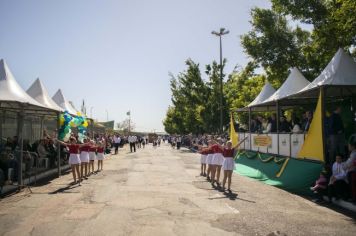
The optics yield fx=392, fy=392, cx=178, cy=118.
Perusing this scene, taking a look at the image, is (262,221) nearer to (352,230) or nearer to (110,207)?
(352,230)

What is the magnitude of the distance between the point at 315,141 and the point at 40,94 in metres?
12.9

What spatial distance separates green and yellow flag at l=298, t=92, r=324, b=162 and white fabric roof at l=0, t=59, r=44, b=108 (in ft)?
32.3

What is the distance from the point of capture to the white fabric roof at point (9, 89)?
13.3 meters

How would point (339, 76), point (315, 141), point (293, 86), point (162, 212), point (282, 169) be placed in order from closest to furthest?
1. point (162, 212)
2. point (315, 141)
3. point (339, 76)
4. point (282, 169)
5. point (293, 86)

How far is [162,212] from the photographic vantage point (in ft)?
31.2

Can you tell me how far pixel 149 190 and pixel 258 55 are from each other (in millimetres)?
13913

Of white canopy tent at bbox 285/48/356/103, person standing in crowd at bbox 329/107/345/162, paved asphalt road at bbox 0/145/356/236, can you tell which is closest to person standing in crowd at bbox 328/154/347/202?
paved asphalt road at bbox 0/145/356/236

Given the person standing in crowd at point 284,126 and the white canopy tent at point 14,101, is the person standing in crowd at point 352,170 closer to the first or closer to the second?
the person standing in crowd at point 284,126

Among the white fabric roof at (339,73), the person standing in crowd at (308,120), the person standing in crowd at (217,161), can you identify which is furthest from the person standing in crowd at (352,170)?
the person standing in crowd at (217,161)

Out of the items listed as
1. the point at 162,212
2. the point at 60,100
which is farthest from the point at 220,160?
the point at 60,100

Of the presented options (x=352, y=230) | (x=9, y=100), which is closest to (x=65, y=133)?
(x=9, y=100)

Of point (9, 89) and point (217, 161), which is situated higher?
point (9, 89)

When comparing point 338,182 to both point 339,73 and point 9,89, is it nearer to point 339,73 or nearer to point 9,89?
point 339,73

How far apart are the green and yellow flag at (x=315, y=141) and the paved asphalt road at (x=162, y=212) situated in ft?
5.42
